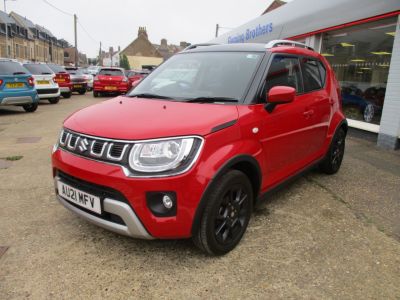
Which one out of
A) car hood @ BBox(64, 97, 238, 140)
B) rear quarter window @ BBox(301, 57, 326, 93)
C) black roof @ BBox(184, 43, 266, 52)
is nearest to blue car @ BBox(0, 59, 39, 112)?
black roof @ BBox(184, 43, 266, 52)

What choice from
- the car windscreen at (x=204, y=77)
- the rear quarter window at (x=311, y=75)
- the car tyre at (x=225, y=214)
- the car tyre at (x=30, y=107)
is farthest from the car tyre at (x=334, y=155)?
the car tyre at (x=30, y=107)

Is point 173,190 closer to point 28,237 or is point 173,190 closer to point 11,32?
point 28,237

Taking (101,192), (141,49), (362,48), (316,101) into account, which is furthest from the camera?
(141,49)

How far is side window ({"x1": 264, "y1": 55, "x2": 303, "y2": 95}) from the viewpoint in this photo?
322 cm

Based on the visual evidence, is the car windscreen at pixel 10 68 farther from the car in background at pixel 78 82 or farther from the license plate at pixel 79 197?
the license plate at pixel 79 197

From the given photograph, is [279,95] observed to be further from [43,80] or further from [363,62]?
[43,80]

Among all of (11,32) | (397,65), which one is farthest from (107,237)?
(11,32)

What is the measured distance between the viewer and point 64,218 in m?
3.38

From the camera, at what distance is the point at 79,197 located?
2615 mm

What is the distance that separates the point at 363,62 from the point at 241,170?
284 inches

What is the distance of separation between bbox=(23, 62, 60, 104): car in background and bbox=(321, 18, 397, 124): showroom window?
9.70 meters

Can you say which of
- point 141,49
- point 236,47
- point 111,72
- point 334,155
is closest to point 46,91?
point 111,72

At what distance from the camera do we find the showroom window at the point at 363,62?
755cm

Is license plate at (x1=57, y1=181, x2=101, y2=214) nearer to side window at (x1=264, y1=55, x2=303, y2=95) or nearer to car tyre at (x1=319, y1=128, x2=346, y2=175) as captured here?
side window at (x1=264, y1=55, x2=303, y2=95)
